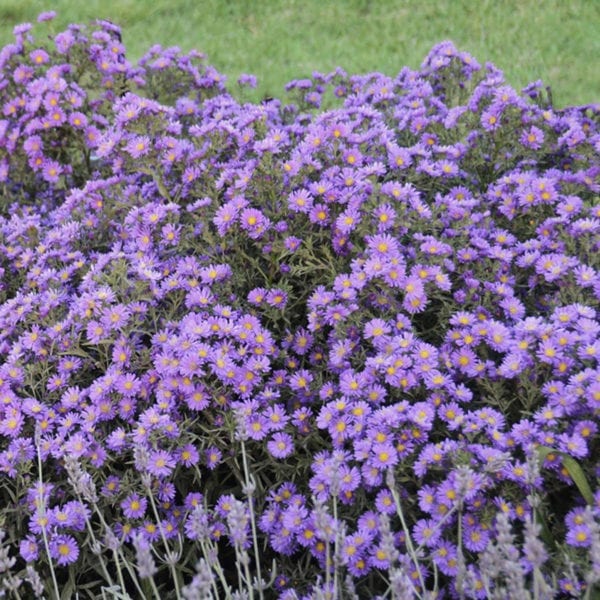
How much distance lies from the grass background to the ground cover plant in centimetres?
306

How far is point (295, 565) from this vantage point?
A: 2.28m

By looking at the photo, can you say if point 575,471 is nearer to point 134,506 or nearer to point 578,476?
point 578,476

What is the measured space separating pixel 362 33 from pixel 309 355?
15.7 feet

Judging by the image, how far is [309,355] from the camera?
248cm

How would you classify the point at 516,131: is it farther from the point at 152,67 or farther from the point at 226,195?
the point at 152,67

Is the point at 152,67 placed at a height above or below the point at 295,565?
above

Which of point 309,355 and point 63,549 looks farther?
point 309,355

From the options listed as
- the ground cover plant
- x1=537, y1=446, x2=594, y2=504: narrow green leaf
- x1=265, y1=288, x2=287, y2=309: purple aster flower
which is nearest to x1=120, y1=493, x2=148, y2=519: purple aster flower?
the ground cover plant

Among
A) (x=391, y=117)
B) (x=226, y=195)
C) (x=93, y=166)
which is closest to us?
(x=226, y=195)

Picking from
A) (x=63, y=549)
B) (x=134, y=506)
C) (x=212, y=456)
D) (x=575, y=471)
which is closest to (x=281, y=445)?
(x=212, y=456)

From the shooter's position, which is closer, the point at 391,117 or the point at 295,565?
the point at 295,565

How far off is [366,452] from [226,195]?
984mm

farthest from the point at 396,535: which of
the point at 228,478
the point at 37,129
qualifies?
the point at 37,129

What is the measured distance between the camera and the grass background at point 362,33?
19.6ft
